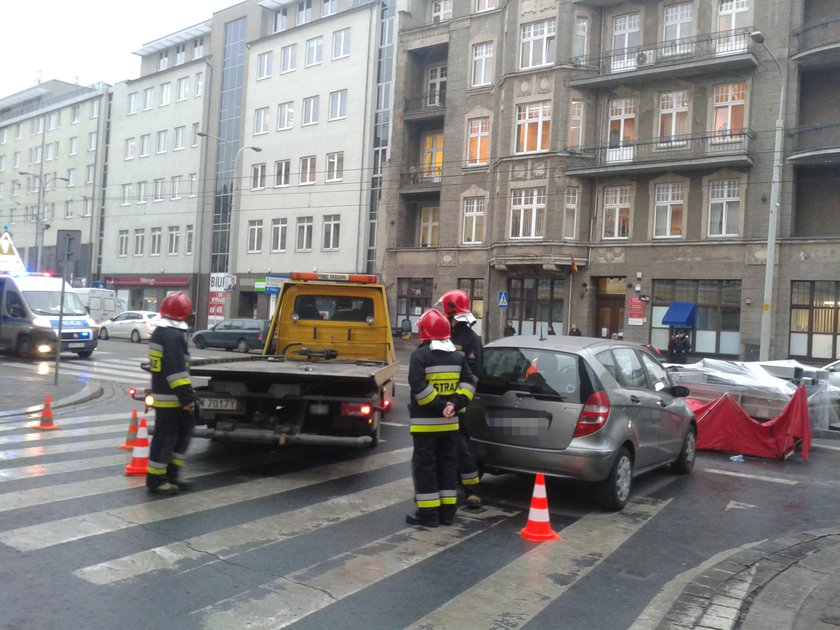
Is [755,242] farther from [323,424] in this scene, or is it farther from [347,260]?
[323,424]

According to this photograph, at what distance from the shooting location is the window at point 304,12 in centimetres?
4494

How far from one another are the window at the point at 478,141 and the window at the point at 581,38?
5.09 metres

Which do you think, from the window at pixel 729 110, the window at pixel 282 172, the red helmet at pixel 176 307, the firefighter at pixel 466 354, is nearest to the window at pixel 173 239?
the window at pixel 282 172

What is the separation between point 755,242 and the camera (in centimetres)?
2719

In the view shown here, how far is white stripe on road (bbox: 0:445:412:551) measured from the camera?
5.58 m

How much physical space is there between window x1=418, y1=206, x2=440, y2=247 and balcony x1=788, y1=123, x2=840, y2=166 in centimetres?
1639

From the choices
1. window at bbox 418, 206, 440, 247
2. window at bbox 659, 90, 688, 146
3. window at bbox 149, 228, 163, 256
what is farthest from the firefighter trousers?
window at bbox 149, 228, 163, 256

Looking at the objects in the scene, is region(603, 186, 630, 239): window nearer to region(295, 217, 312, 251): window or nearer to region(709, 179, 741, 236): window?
region(709, 179, 741, 236): window

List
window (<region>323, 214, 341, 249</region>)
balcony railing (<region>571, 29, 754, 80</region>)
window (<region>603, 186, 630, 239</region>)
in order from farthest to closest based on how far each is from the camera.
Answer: window (<region>323, 214, 341, 249</region>) < window (<region>603, 186, 630, 239</region>) < balcony railing (<region>571, 29, 754, 80</region>)

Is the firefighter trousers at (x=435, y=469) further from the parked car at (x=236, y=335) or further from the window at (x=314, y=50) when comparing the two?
the window at (x=314, y=50)

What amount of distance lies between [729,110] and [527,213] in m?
8.49

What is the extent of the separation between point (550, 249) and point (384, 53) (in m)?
15.7

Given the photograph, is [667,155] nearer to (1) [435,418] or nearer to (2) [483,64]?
(2) [483,64]

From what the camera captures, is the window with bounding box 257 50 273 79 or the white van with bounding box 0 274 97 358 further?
the window with bounding box 257 50 273 79
